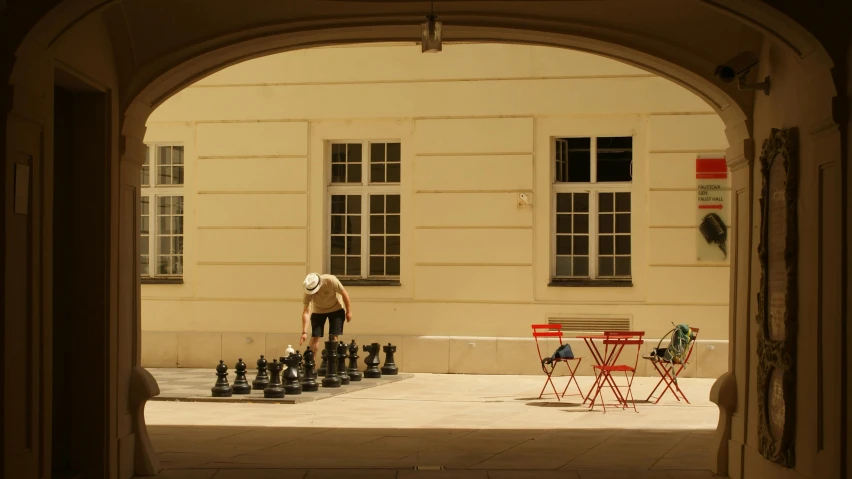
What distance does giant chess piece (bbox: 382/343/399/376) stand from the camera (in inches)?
598

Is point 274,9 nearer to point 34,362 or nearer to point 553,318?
point 34,362

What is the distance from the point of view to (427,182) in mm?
15844

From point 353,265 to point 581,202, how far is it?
326 cm

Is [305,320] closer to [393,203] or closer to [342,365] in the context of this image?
[342,365]

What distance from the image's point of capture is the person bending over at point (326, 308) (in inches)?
→ 579

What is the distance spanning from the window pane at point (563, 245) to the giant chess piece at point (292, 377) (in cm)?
433

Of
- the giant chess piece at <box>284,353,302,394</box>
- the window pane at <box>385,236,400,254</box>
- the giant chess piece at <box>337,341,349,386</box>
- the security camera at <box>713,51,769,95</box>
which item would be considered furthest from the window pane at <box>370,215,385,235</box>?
the security camera at <box>713,51,769,95</box>

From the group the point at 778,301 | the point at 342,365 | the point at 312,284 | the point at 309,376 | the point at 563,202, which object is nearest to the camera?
the point at 778,301

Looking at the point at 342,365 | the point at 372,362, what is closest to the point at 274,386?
the point at 342,365

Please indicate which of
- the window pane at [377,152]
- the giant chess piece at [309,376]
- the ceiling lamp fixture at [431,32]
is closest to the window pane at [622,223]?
the window pane at [377,152]

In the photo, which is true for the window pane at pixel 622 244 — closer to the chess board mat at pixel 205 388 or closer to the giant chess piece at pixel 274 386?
the chess board mat at pixel 205 388

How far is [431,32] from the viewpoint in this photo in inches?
301

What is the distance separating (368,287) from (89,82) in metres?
9.13

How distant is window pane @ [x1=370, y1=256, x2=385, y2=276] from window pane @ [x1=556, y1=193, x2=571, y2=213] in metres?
2.52
